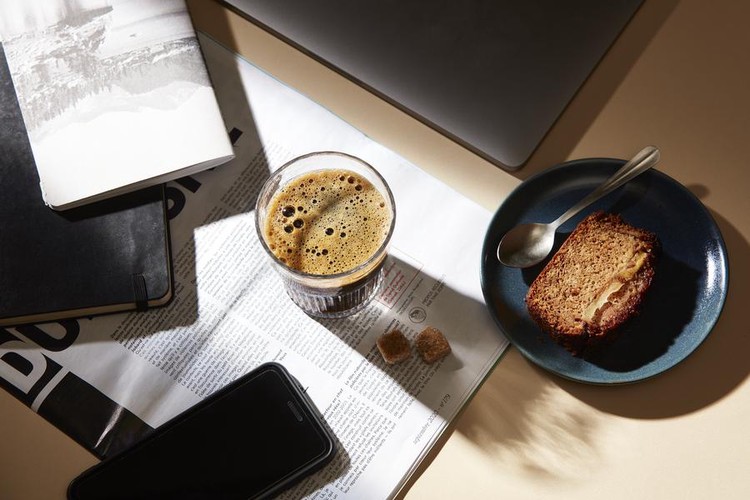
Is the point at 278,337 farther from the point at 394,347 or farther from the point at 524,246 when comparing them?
the point at 524,246

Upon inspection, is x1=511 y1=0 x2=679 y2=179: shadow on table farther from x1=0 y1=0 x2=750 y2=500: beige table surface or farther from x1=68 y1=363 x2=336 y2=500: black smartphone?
x1=68 y1=363 x2=336 y2=500: black smartphone

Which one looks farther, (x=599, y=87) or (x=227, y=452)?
(x=599, y=87)

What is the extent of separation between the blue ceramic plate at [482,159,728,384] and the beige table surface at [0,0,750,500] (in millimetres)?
33

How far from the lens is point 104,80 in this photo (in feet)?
2.75

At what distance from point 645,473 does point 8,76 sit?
896 millimetres

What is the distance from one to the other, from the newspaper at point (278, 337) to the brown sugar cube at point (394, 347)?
0.02 meters

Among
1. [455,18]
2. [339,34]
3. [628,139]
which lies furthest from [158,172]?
[628,139]

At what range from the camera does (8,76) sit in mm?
850

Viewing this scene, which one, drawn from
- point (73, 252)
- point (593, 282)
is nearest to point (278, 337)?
point (73, 252)

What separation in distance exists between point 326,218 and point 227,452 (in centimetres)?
28

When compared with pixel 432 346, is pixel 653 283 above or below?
above

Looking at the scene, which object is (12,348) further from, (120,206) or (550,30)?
(550,30)

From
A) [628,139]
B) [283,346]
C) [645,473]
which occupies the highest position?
[628,139]

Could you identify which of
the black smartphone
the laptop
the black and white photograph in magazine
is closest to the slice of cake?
the laptop
